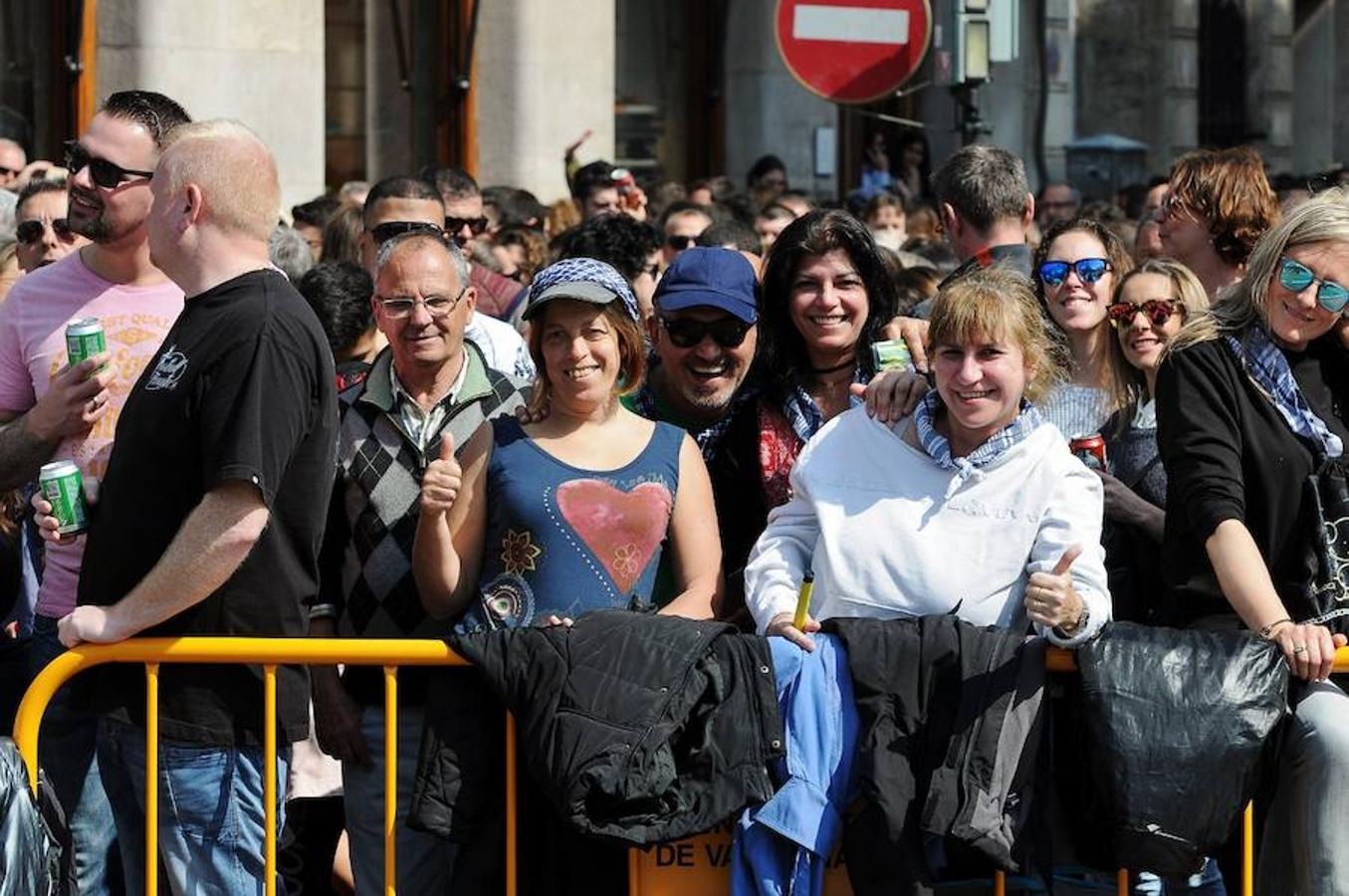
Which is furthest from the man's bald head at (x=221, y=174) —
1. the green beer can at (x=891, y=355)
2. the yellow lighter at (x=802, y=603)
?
the green beer can at (x=891, y=355)

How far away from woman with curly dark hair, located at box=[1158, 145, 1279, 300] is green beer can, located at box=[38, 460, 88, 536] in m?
3.40

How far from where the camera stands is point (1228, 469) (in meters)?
5.37

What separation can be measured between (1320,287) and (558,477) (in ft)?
5.85

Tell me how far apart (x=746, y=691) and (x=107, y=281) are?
193 centimetres

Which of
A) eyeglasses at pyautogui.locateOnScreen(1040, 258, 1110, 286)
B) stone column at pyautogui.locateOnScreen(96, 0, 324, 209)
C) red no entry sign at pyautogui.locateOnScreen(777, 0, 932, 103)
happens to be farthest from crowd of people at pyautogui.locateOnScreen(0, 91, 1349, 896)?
stone column at pyautogui.locateOnScreen(96, 0, 324, 209)

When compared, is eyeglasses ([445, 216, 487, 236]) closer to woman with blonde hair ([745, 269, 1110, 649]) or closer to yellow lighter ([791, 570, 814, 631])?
woman with blonde hair ([745, 269, 1110, 649])

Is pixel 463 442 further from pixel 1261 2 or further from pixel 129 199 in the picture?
pixel 1261 2

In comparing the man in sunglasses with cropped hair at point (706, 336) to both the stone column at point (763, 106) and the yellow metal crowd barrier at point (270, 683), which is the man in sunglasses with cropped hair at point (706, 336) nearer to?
the yellow metal crowd barrier at point (270, 683)

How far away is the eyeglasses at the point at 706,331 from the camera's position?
6102mm

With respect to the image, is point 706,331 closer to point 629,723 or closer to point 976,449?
point 976,449

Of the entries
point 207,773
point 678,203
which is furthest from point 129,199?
point 678,203

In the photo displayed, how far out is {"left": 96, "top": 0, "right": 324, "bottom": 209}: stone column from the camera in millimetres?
12805

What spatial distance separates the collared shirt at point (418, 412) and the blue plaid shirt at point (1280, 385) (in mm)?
1883

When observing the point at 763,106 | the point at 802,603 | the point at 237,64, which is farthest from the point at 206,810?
the point at 763,106
